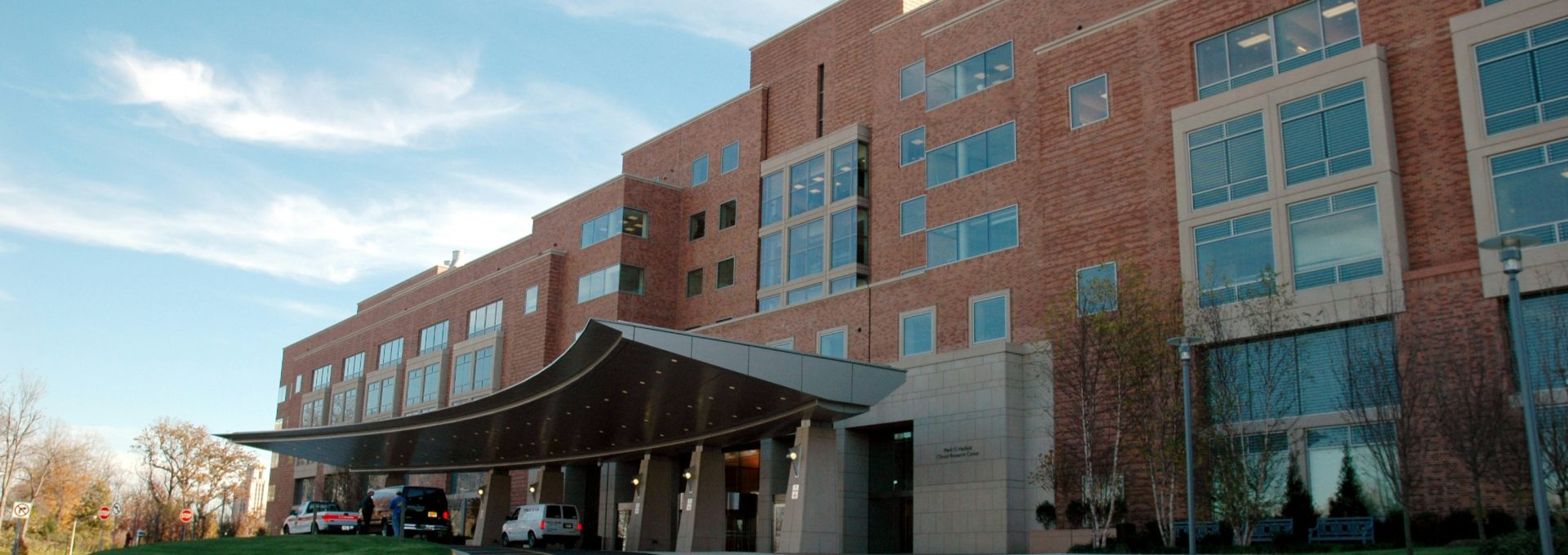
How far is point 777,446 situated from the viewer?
45531 millimetres

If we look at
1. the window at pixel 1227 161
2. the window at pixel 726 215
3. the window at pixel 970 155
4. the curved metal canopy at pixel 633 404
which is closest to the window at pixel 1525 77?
the window at pixel 1227 161

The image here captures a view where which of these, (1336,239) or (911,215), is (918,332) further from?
(1336,239)

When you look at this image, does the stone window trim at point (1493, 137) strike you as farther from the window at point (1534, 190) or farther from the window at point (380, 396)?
the window at point (380, 396)

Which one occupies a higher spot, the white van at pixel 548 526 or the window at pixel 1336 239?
the window at pixel 1336 239

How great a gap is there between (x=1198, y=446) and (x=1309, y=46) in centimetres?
1034

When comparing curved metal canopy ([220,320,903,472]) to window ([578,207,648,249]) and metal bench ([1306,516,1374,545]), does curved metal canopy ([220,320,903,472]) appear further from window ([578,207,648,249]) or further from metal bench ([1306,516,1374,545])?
metal bench ([1306,516,1374,545])

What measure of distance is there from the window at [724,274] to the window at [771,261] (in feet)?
6.71

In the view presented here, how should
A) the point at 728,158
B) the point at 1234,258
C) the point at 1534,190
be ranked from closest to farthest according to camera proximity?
1. the point at 1534,190
2. the point at 1234,258
3. the point at 728,158

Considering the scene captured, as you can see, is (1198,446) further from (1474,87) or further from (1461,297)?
(1474,87)

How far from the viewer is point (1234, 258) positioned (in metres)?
31.7

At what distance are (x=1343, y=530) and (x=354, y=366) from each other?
7072cm

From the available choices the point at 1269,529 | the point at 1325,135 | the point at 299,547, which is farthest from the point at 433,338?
the point at 1325,135

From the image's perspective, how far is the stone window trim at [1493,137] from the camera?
26.1 meters

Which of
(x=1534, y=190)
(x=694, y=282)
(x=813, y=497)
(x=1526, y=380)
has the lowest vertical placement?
(x=813, y=497)
